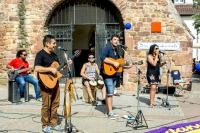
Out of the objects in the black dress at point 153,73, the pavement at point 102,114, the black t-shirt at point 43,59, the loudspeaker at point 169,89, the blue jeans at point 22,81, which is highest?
the black t-shirt at point 43,59

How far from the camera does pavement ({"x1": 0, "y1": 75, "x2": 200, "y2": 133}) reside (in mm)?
9414

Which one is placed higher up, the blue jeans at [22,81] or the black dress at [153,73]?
the black dress at [153,73]

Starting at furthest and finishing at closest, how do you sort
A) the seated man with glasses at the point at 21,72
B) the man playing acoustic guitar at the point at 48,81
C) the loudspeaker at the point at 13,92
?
the seated man with glasses at the point at 21,72
the loudspeaker at the point at 13,92
the man playing acoustic guitar at the point at 48,81

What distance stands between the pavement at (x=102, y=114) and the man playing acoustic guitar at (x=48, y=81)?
352 mm

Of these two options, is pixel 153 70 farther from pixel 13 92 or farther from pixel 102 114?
pixel 13 92

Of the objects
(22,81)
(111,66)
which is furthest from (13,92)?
(111,66)

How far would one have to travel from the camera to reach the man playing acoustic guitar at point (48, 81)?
28.9ft

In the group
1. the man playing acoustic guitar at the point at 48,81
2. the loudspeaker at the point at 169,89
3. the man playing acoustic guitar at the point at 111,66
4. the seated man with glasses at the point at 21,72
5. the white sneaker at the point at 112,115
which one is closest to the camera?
the man playing acoustic guitar at the point at 48,81

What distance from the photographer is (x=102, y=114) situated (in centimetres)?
1088

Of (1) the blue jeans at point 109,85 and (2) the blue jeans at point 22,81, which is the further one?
(2) the blue jeans at point 22,81

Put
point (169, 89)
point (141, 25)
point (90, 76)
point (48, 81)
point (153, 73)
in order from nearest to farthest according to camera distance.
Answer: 1. point (48, 81)
2. point (153, 73)
3. point (90, 76)
4. point (169, 89)
5. point (141, 25)

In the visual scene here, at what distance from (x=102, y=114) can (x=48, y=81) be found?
95.3 inches

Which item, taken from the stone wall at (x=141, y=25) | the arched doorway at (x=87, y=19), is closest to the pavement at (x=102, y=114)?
the stone wall at (x=141, y=25)

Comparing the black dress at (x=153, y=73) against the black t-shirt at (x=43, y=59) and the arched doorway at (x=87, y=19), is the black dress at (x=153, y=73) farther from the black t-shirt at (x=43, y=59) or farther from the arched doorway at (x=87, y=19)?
the arched doorway at (x=87, y=19)
